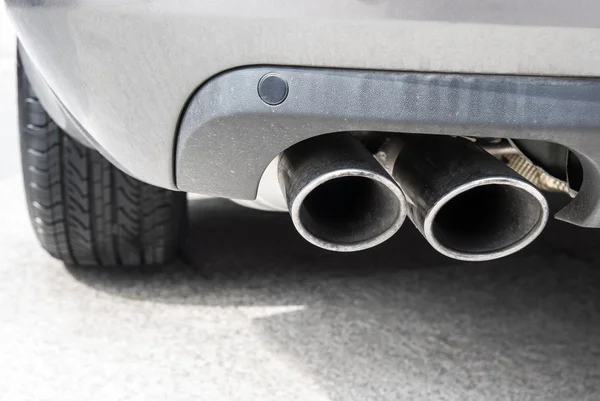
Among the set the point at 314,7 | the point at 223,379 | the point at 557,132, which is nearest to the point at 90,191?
the point at 223,379

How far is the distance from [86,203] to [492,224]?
0.92 m

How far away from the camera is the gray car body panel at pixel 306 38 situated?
857 mm

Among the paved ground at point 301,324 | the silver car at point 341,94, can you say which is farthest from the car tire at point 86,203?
the silver car at point 341,94

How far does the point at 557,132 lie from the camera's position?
35.4 inches

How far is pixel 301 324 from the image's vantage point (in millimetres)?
1536

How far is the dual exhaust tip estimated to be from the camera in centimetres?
94

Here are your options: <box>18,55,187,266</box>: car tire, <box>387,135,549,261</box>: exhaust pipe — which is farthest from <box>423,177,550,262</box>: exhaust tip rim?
<box>18,55,187,266</box>: car tire

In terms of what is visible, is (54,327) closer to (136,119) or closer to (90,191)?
(90,191)

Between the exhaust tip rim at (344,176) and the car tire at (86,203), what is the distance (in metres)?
0.73

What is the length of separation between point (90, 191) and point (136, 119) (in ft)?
2.21

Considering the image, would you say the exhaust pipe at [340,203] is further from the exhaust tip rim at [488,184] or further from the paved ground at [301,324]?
the paved ground at [301,324]

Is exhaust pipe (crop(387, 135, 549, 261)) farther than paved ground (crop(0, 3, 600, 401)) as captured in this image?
No

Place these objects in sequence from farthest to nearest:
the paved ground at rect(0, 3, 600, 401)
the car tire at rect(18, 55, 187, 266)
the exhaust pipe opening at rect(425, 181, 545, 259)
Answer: the car tire at rect(18, 55, 187, 266) < the paved ground at rect(0, 3, 600, 401) < the exhaust pipe opening at rect(425, 181, 545, 259)

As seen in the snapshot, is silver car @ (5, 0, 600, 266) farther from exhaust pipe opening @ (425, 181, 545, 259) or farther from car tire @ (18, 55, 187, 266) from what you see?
car tire @ (18, 55, 187, 266)
